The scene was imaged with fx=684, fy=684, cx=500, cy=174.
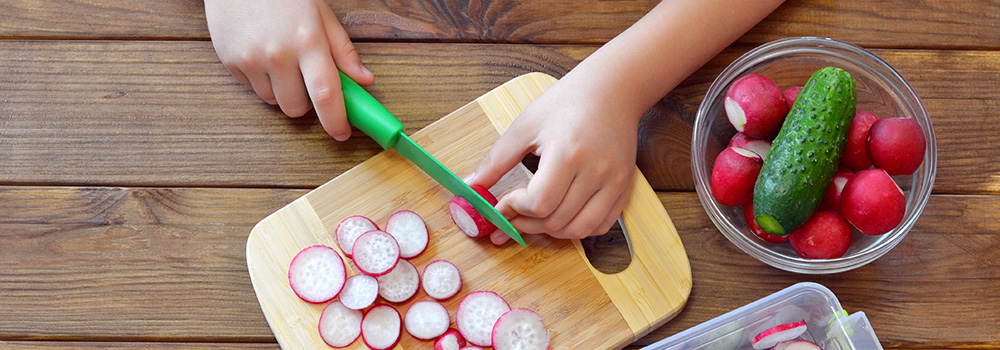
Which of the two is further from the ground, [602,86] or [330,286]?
[602,86]

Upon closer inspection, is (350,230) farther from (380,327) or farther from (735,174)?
(735,174)

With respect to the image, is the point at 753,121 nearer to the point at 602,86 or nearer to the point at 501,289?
the point at 602,86

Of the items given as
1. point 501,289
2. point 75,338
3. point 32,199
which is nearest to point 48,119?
point 32,199

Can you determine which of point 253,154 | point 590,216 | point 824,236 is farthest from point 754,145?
point 253,154

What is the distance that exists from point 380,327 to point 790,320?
0.71 meters

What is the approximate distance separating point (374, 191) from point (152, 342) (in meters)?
0.47

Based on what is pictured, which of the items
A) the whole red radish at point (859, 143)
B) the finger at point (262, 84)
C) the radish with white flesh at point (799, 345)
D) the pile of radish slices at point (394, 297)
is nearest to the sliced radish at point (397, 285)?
the pile of radish slices at point (394, 297)

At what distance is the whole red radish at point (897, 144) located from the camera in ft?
3.43

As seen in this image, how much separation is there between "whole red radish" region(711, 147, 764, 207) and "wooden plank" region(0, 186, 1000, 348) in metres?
0.13

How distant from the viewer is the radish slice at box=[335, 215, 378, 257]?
117cm

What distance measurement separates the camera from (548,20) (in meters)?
1.29

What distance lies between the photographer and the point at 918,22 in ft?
4.23

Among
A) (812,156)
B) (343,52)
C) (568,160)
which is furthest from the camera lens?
(343,52)

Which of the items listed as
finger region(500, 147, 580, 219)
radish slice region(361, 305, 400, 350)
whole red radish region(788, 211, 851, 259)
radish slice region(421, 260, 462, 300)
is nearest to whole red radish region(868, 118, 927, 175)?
whole red radish region(788, 211, 851, 259)
